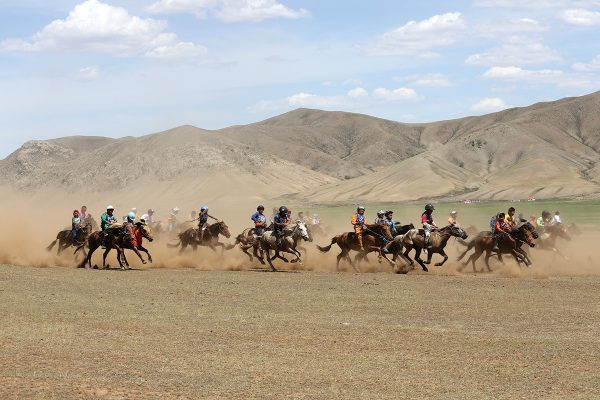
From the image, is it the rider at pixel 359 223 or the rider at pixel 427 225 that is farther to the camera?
the rider at pixel 359 223

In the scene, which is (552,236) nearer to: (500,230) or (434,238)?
(500,230)

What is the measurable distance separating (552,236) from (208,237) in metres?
13.9

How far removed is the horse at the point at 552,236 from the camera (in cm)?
3494

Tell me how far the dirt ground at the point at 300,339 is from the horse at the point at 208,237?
7.83m

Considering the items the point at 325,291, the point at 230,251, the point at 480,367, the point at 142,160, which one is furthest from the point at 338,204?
the point at 480,367

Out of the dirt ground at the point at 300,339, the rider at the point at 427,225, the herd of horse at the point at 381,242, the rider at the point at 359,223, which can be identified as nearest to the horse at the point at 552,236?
the herd of horse at the point at 381,242

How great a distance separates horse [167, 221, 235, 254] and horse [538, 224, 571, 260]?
12379 millimetres

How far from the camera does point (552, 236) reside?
35.5m

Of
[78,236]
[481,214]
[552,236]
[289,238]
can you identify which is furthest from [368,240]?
[481,214]

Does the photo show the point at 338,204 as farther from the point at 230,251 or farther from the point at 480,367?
the point at 480,367

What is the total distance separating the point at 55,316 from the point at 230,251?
19.9m

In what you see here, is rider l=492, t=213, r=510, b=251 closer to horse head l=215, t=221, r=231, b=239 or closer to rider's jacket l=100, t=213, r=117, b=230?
horse head l=215, t=221, r=231, b=239

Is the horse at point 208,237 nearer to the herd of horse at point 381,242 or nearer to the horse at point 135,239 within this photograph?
the herd of horse at point 381,242

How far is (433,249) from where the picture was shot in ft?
102
